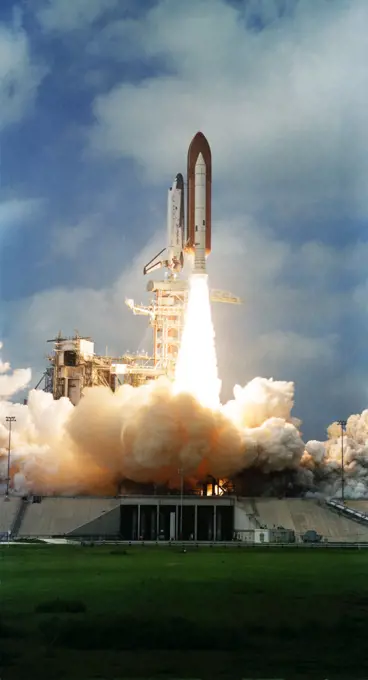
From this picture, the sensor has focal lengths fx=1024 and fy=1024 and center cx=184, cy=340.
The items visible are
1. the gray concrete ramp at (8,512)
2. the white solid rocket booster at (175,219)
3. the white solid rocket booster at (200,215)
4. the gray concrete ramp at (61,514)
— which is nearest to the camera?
the gray concrete ramp at (61,514)

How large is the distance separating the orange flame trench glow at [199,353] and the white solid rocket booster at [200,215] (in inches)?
47.1

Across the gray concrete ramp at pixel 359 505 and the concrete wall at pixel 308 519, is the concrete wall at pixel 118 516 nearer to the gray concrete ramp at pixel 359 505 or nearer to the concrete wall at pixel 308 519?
the concrete wall at pixel 308 519

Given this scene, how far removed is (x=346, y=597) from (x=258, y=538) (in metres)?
33.8

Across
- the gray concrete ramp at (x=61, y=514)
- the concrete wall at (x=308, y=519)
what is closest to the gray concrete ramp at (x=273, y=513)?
the concrete wall at (x=308, y=519)

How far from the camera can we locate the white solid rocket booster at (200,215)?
2741 inches

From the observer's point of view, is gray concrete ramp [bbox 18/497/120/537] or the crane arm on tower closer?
gray concrete ramp [bbox 18/497/120/537]

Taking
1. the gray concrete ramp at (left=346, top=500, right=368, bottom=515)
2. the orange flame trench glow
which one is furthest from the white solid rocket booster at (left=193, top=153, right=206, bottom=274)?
the gray concrete ramp at (left=346, top=500, right=368, bottom=515)

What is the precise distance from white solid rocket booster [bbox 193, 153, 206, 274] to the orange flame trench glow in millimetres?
1198

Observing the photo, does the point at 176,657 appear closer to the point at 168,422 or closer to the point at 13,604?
the point at 13,604

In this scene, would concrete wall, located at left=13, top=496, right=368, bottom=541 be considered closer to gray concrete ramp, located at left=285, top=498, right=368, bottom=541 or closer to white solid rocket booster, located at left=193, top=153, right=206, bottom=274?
gray concrete ramp, located at left=285, top=498, right=368, bottom=541

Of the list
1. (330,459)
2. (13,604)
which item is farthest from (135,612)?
(330,459)

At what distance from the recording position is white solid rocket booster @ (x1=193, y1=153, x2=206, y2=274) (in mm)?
69625

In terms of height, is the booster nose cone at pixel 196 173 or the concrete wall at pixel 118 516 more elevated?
the booster nose cone at pixel 196 173

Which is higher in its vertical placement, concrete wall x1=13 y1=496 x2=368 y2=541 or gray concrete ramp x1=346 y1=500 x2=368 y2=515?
gray concrete ramp x1=346 y1=500 x2=368 y2=515
